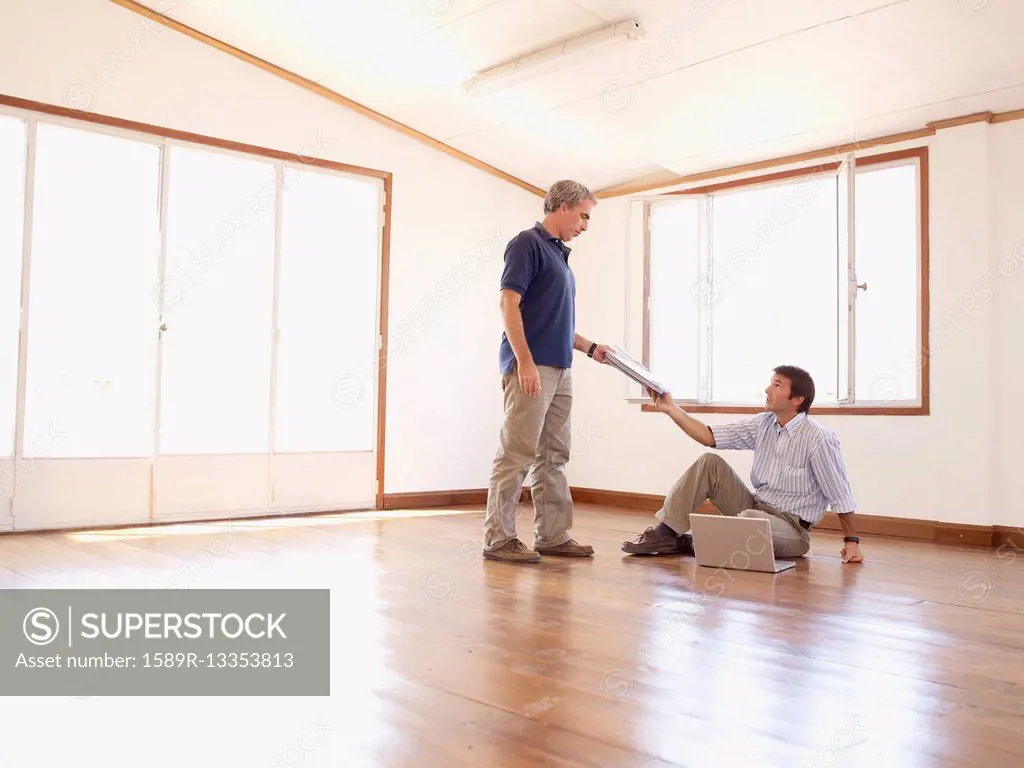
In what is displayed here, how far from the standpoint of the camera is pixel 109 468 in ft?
15.6

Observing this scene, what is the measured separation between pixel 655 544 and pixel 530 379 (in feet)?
3.15

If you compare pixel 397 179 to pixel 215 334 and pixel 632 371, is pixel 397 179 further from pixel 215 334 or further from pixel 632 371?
pixel 632 371

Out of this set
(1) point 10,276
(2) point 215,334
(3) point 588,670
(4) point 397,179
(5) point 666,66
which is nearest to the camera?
(3) point 588,670

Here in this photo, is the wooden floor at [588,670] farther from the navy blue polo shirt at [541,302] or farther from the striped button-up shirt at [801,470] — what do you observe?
the navy blue polo shirt at [541,302]

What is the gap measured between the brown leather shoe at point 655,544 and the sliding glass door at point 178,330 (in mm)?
2418

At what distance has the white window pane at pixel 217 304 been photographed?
504cm

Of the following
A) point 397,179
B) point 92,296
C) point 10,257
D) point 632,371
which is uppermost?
point 397,179

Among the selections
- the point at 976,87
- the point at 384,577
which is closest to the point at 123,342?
the point at 384,577

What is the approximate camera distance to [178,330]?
5.05 meters

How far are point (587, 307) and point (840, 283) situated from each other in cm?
232

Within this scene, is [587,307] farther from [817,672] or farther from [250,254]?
[817,672]

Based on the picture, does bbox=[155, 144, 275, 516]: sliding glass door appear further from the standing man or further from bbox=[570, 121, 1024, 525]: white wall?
bbox=[570, 121, 1024, 525]: white wall

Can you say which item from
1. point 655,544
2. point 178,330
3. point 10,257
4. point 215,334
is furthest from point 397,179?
point 655,544

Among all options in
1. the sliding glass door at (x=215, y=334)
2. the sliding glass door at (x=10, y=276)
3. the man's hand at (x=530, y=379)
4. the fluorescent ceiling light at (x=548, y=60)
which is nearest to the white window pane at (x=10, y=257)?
the sliding glass door at (x=10, y=276)
